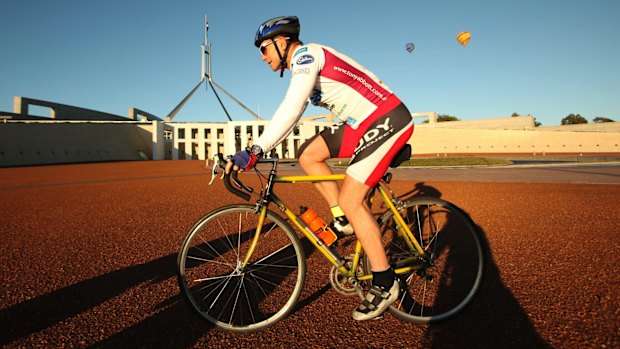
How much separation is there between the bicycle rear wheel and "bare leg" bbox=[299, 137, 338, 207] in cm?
46

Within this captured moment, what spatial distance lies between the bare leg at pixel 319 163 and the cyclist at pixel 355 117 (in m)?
0.32

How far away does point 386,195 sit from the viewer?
105 inches

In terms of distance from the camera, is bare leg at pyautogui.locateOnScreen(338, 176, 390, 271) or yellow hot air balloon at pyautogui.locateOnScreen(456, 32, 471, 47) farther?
yellow hot air balloon at pyautogui.locateOnScreen(456, 32, 471, 47)

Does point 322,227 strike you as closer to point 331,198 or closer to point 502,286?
point 331,198

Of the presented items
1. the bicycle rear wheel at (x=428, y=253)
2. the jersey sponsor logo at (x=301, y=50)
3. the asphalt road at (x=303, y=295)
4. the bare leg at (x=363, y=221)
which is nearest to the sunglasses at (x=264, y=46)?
the jersey sponsor logo at (x=301, y=50)

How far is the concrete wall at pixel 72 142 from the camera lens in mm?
31984

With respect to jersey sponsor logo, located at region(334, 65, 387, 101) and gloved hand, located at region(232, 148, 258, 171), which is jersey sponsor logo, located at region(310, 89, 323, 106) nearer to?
jersey sponsor logo, located at region(334, 65, 387, 101)

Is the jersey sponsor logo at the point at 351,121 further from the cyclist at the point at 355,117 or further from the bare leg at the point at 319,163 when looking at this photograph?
the bare leg at the point at 319,163

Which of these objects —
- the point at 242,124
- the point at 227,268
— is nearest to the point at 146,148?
the point at 242,124

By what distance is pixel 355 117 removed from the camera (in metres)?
2.49

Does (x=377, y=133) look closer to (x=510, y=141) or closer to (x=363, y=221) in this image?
(x=363, y=221)

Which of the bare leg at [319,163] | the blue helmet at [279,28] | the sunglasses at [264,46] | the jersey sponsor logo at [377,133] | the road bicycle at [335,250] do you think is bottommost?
the road bicycle at [335,250]

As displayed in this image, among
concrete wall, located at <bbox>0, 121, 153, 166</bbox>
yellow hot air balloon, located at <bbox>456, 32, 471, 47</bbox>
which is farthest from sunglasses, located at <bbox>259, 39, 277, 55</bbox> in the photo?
concrete wall, located at <bbox>0, 121, 153, 166</bbox>

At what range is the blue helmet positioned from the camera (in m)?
2.49
